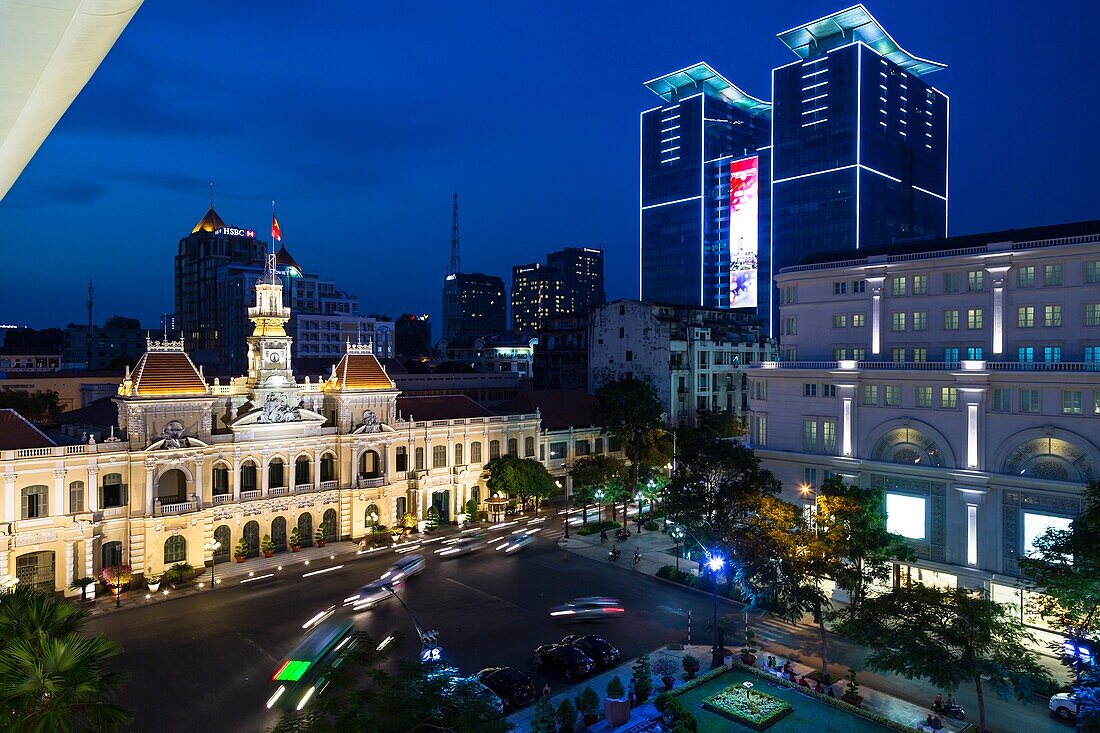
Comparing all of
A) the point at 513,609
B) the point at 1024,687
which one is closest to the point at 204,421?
the point at 513,609

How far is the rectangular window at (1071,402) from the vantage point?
40031 millimetres

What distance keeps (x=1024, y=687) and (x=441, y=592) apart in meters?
31.6

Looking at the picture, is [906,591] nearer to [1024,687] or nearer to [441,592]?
[1024,687]

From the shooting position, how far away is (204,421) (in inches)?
2061

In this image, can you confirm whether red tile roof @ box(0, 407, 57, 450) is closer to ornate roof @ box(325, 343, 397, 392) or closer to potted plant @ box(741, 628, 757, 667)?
ornate roof @ box(325, 343, 397, 392)

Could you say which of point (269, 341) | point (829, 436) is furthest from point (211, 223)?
point (829, 436)

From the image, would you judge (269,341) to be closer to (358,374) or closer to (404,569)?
(358,374)

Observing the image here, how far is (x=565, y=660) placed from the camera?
34656 millimetres

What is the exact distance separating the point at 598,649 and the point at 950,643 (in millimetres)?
15799

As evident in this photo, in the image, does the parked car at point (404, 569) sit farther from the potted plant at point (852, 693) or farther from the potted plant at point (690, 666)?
the potted plant at point (852, 693)

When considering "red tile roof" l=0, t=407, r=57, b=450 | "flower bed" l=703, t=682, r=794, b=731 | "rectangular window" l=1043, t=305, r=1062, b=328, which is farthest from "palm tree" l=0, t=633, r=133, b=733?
"rectangular window" l=1043, t=305, r=1062, b=328

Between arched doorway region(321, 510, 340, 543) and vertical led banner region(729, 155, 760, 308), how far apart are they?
414 ft

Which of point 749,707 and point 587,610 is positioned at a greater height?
point 587,610

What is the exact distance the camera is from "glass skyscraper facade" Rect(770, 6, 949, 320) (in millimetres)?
141125
